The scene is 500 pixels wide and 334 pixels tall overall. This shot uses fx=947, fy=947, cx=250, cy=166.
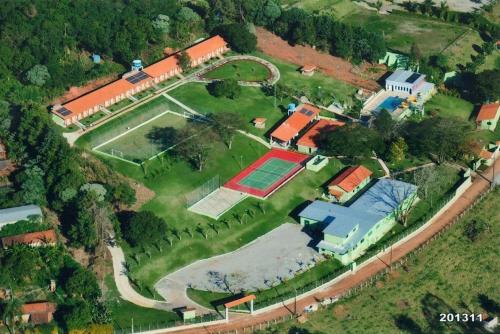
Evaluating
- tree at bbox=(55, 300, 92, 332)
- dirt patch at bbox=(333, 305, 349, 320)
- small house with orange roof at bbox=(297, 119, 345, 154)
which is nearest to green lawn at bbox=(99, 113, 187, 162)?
small house with orange roof at bbox=(297, 119, 345, 154)

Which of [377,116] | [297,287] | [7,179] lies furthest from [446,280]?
[7,179]

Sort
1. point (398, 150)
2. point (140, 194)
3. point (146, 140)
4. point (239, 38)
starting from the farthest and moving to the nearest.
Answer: point (239, 38)
point (146, 140)
point (398, 150)
point (140, 194)

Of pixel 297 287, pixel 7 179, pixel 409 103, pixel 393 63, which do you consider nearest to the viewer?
pixel 297 287

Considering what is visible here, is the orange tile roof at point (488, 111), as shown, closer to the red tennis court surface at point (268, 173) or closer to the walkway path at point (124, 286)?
the red tennis court surface at point (268, 173)

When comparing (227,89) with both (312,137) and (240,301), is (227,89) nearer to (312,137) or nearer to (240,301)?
(312,137)

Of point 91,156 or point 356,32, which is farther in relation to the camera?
point 356,32

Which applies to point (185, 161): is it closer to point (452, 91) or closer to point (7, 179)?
point (7, 179)

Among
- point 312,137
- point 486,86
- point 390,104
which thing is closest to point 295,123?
point 312,137

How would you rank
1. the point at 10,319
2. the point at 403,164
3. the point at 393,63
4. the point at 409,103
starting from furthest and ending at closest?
the point at 393,63, the point at 409,103, the point at 403,164, the point at 10,319
